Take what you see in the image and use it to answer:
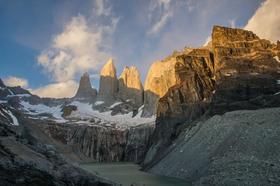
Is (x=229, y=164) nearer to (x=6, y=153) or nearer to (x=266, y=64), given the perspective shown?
(x=6, y=153)

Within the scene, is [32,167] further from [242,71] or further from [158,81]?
[158,81]

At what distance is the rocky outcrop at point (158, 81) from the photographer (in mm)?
175250

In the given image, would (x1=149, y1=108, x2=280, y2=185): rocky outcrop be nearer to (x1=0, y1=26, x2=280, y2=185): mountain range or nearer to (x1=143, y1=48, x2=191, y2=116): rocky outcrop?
(x1=0, y1=26, x2=280, y2=185): mountain range

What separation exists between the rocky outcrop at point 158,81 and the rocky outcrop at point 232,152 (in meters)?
113

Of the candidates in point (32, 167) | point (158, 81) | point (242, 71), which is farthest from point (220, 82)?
point (158, 81)

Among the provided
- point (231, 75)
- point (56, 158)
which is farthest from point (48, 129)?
point (56, 158)

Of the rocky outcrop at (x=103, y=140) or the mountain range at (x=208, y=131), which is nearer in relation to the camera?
the mountain range at (x=208, y=131)

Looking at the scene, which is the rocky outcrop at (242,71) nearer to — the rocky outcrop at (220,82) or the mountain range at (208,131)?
the rocky outcrop at (220,82)

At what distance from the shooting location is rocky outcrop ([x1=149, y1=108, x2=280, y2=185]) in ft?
116

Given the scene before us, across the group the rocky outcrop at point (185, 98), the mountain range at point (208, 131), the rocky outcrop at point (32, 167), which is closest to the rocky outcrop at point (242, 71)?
the mountain range at point (208, 131)

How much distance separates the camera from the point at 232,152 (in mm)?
42781

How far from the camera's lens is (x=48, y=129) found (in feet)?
489

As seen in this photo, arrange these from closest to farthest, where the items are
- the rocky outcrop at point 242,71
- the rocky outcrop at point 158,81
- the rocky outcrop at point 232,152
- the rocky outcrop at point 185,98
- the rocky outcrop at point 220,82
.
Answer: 1. the rocky outcrop at point 232,152
2. the rocky outcrop at point 242,71
3. the rocky outcrop at point 220,82
4. the rocky outcrop at point 185,98
5. the rocky outcrop at point 158,81

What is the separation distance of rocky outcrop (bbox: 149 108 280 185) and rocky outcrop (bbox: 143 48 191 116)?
11341 cm
